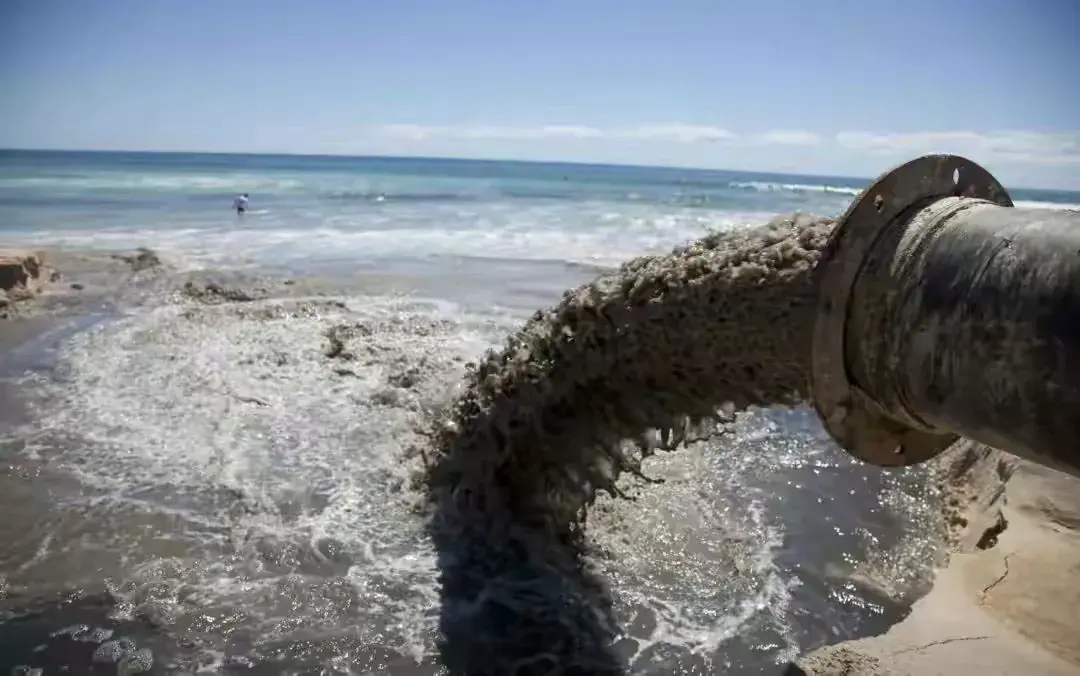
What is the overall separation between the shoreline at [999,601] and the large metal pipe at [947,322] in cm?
110

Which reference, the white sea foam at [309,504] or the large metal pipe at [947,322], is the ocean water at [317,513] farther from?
the large metal pipe at [947,322]

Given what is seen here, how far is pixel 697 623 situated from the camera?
3418 millimetres

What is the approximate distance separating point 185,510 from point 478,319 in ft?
15.5

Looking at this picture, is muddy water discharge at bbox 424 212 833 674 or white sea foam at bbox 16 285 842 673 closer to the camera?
muddy water discharge at bbox 424 212 833 674

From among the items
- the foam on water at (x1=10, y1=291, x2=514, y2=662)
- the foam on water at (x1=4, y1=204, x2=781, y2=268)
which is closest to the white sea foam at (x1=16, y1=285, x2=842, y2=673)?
the foam on water at (x1=10, y1=291, x2=514, y2=662)

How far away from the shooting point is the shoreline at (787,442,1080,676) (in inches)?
116

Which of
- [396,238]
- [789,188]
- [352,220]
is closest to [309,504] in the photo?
[396,238]

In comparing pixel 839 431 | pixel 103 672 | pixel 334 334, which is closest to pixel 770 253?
pixel 839 431

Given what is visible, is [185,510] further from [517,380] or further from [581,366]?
[581,366]

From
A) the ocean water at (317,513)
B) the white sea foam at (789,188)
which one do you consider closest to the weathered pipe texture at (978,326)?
the ocean water at (317,513)

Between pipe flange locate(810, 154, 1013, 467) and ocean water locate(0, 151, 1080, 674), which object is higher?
pipe flange locate(810, 154, 1013, 467)

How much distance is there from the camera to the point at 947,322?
1860mm

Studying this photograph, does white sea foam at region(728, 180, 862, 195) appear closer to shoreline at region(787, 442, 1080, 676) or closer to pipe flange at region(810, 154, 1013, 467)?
shoreline at region(787, 442, 1080, 676)

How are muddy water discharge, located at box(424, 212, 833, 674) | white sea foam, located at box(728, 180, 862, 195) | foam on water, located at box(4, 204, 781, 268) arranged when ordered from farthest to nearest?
white sea foam, located at box(728, 180, 862, 195) < foam on water, located at box(4, 204, 781, 268) < muddy water discharge, located at box(424, 212, 833, 674)
